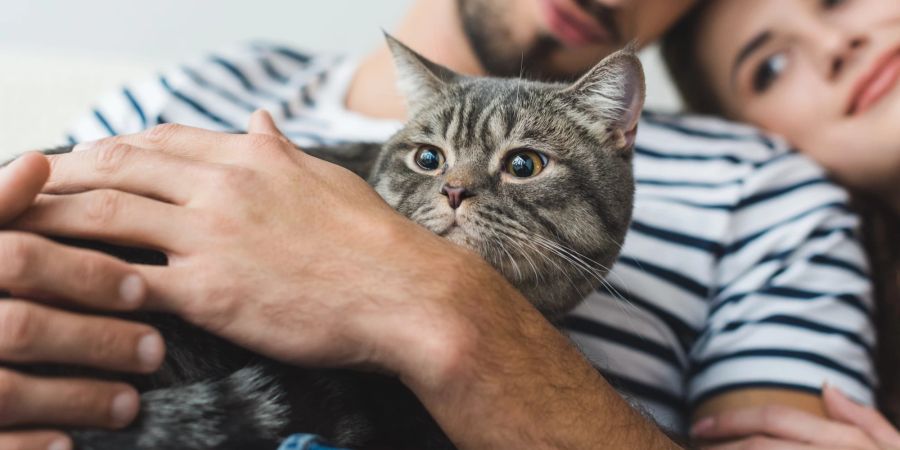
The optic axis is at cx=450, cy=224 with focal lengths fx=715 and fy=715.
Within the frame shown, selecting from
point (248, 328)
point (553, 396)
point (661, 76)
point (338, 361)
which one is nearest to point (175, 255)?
point (248, 328)

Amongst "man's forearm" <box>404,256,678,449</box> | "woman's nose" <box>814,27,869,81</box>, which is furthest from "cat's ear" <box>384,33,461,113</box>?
"woman's nose" <box>814,27,869,81</box>

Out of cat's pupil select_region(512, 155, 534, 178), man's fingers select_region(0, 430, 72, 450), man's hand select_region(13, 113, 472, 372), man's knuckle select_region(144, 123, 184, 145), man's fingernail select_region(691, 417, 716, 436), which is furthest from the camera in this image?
man's fingernail select_region(691, 417, 716, 436)

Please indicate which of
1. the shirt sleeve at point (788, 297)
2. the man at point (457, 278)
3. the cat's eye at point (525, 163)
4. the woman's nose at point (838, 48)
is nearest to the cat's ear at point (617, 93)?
the cat's eye at point (525, 163)

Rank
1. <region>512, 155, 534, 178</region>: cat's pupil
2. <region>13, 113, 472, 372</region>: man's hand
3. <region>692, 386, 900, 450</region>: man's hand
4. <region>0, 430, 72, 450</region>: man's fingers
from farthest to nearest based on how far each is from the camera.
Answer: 1. <region>692, 386, 900, 450</region>: man's hand
2. <region>512, 155, 534, 178</region>: cat's pupil
3. <region>13, 113, 472, 372</region>: man's hand
4. <region>0, 430, 72, 450</region>: man's fingers

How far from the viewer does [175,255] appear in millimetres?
840

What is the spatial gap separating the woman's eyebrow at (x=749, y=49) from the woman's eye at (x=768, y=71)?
0.04m

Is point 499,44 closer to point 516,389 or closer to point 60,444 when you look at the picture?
point 516,389

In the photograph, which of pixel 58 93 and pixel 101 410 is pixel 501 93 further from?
pixel 58 93

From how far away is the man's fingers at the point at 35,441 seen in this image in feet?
2.33

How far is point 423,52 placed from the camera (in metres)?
1.79

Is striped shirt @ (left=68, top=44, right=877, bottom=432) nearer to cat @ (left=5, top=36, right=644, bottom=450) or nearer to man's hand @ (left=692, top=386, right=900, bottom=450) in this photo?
man's hand @ (left=692, top=386, right=900, bottom=450)

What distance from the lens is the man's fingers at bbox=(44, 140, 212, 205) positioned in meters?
0.89

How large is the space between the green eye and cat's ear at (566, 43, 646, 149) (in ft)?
0.75

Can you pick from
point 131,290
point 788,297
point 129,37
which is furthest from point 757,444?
point 129,37
